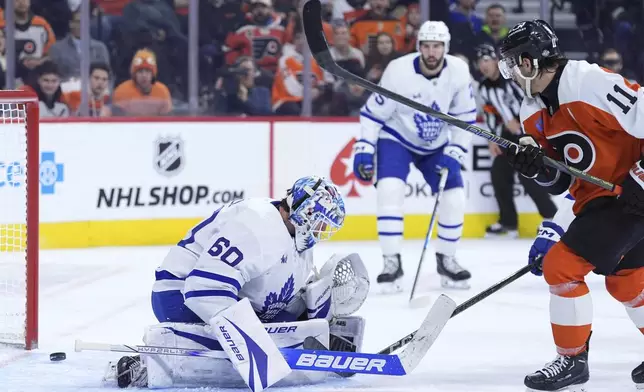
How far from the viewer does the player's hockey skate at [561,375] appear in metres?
3.33

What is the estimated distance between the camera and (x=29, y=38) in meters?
6.67

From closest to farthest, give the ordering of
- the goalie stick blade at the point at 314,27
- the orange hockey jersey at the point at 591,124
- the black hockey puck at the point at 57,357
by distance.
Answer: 1. the orange hockey jersey at the point at 591,124
2. the goalie stick blade at the point at 314,27
3. the black hockey puck at the point at 57,357

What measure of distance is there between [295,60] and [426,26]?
1988mm

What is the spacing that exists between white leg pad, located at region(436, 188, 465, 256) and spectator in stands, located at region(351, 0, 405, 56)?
210cm

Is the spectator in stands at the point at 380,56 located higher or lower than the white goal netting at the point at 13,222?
higher

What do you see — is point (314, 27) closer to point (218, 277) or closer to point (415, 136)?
point (218, 277)

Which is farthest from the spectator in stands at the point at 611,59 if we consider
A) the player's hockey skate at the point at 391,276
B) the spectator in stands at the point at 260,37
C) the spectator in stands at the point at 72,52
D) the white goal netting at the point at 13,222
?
the white goal netting at the point at 13,222

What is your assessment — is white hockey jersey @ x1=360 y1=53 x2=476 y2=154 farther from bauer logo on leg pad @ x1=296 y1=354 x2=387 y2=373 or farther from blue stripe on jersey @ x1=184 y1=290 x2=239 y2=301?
blue stripe on jersey @ x1=184 y1=290 x2=239 y2=301

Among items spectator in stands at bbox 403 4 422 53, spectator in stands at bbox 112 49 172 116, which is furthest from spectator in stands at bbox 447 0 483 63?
spectator in stands at bbox 112 49 172 116

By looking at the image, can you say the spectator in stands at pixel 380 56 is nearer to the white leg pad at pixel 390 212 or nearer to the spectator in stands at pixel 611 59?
the spectator in stands at pixel 611 59

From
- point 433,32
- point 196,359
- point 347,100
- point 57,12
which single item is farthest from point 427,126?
point 57,12

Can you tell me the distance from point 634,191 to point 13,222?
9.17 feet

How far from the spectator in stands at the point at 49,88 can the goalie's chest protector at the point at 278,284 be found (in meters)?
3.57

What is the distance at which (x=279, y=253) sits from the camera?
3301 mm
